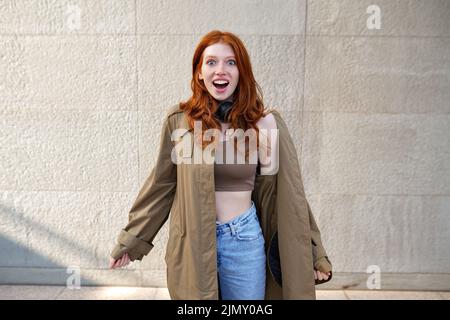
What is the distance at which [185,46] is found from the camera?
3102 mm

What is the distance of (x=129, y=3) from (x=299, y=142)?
1.82 m

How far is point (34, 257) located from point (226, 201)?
252 centimetres

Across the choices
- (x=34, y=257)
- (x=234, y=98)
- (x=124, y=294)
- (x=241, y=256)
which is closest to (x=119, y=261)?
(x=241, y=256)

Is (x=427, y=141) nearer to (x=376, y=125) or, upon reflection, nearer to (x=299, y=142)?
(x=376, y=125)

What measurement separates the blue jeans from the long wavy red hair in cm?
41

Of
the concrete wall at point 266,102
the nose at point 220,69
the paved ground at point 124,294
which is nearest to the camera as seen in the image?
the nose at point 220,69

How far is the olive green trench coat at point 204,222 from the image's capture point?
173 centimetres

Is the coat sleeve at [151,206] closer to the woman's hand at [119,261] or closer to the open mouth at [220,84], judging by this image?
the woman's hand at [119,261]

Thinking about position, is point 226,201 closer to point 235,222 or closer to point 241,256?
point 235,222

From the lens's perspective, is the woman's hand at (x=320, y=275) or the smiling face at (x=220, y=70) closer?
the smiling face at (x=220, y=70)

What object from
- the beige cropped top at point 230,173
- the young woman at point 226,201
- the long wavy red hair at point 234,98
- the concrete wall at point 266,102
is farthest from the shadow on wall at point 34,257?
the long wavy red hair at point 234,98

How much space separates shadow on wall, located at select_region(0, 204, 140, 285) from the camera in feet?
11.1

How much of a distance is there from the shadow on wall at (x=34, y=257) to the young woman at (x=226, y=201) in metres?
1.74

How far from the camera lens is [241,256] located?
175 cm
